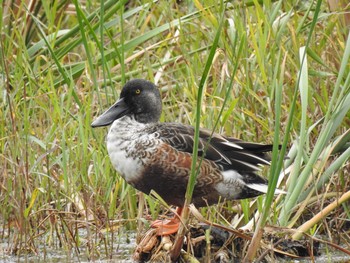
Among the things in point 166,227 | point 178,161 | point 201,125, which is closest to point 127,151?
point 178,161

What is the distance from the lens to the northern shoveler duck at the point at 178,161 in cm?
434

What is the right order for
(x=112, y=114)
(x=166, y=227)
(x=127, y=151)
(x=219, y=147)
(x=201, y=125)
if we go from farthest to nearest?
1. (x=201, y=125)
2. (x=112, y=114)
3. (x=219, y=147)
4. (x=127, y=151)
5. (x=166, y=227)

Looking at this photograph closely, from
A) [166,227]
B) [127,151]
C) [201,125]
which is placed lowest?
[166,227]

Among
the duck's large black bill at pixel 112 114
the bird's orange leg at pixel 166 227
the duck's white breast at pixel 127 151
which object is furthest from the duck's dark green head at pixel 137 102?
the bird's orange leg at pixel 166 227

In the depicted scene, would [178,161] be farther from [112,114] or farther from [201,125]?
[201,125]

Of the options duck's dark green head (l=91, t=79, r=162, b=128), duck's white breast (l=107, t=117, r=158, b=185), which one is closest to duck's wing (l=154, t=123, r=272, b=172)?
duck's white breast (l=107, t=117, r=158, b=185)

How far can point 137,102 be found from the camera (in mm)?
4809

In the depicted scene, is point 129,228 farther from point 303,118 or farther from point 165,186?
point 303,118

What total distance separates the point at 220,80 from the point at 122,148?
96cm

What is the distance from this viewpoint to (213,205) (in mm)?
4676

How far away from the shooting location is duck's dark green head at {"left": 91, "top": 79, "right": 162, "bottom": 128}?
15.7 ft

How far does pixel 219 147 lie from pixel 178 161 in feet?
0.89

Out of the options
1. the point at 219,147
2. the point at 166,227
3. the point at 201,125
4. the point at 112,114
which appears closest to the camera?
the point at 166,227

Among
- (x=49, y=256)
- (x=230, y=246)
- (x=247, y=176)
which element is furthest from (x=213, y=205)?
(x=49, y=256)
